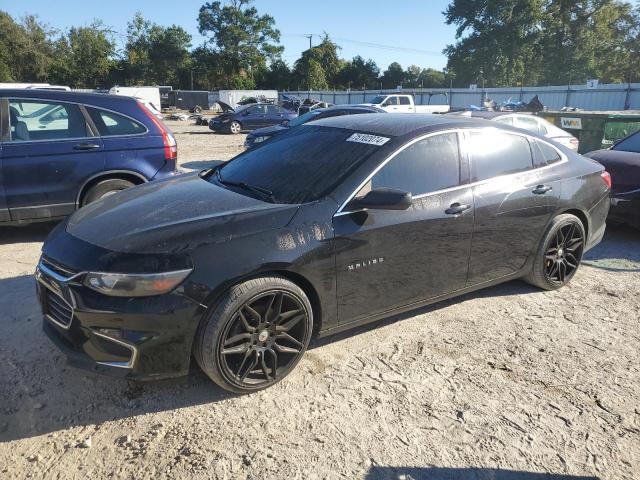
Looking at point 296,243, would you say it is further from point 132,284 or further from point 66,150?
point 66,150

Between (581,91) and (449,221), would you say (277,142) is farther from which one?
(581,91)

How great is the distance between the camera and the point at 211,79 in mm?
73375

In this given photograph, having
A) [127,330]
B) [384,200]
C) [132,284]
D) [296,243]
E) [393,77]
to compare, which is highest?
[393,77]

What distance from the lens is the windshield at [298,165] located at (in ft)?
11.1

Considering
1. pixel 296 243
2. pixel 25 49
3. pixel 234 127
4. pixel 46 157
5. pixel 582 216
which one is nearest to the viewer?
pixel 296 243

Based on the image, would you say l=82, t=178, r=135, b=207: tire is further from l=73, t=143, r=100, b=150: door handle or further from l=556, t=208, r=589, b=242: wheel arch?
l=556, t=208, r=589, b=242: wheel arch

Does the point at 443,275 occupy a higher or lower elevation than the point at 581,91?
lower

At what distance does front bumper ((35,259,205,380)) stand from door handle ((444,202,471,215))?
77.0 inches

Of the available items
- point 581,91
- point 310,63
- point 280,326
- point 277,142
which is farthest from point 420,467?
point 310,63

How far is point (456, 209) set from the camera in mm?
3729

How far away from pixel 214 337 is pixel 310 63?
67052mm

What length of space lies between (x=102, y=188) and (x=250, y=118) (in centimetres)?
1934

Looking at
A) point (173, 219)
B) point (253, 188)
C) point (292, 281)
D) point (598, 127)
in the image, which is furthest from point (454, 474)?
point (598, 127)

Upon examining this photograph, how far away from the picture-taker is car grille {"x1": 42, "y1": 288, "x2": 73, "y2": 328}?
282 cm
